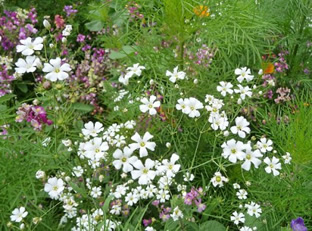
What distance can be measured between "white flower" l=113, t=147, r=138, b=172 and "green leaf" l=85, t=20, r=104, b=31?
5.27 ft

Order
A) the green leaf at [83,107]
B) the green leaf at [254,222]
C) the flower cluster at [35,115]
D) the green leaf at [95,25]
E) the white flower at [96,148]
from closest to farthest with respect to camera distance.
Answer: the white flower at [96,148] < the green leaf at [254,222] < the flower cluster at [35,115] < the green leaf at [83,107] < the green leaf at [95,25]

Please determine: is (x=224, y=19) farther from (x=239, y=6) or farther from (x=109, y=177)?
(x=109, y=177)

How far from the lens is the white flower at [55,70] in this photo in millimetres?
1169

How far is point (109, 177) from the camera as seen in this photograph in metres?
1.64

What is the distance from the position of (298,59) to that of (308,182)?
1079mm

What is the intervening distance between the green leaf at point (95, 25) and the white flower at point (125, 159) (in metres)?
1.61

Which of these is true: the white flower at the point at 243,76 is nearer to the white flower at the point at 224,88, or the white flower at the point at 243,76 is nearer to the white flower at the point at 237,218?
the white flower at the point at 224,88

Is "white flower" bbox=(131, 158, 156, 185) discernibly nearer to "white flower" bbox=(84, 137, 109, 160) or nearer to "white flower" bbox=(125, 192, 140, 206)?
"white flower" bbox=(84, 137, 109, 160)

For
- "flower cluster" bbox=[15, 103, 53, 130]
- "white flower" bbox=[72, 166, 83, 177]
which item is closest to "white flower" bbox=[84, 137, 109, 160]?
"white flower" bbox=[72, 166, 83, 177]

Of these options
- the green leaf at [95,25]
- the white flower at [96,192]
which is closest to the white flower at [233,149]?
the white flower at [96,192]

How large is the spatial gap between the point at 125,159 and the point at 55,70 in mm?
351

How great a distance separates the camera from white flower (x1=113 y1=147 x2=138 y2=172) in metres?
1.24

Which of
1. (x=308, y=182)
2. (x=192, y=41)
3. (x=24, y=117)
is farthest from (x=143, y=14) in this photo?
(x=308, y=182)

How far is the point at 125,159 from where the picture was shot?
1.27m
